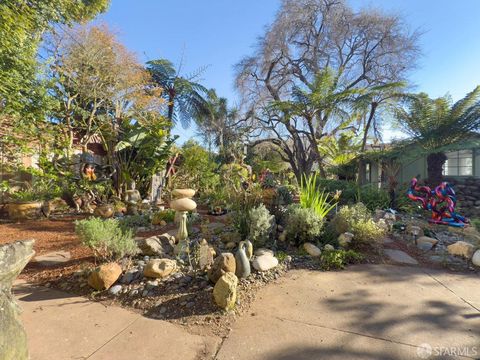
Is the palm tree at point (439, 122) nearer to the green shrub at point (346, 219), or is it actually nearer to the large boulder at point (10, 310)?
the green shrub at point (346, 219)

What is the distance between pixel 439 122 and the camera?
314 inches

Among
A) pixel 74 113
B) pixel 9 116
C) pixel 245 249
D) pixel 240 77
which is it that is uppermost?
pixel 240 77

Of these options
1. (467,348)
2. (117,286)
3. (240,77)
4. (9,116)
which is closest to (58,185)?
(9,116)

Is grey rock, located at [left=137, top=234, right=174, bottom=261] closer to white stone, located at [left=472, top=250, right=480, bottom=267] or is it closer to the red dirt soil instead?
the red dirt soil

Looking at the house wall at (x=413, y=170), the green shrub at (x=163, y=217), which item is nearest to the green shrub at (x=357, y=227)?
the green shrub at (x=163, y=217)

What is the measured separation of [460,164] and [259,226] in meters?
10.4

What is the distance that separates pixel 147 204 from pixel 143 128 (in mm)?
2337

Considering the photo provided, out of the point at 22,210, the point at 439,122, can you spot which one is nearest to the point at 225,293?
the point at 22,210

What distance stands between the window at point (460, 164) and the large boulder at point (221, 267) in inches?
429

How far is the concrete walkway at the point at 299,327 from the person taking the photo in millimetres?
1817

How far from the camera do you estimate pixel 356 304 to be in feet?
8.20

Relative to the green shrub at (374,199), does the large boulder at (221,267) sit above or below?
below

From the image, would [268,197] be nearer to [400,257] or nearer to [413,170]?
[400,257]

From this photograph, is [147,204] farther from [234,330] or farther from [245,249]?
[234,330]
